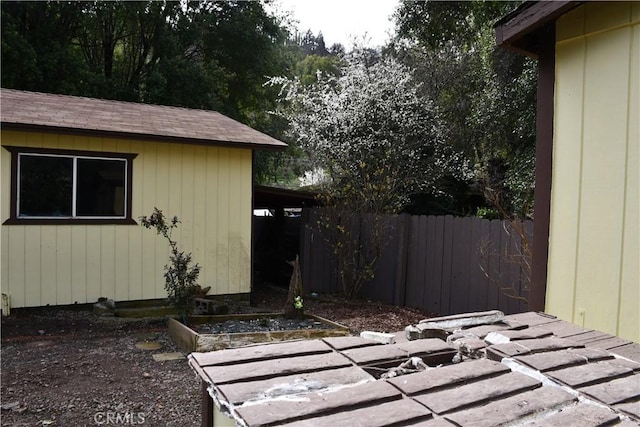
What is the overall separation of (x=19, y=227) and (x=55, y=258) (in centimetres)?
62

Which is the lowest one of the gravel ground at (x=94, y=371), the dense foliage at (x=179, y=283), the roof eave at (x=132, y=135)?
the gravel ground at (x=94, y=371)

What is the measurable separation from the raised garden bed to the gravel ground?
220mm

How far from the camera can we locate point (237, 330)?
19.9 feet

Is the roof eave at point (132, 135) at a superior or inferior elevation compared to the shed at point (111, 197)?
superior

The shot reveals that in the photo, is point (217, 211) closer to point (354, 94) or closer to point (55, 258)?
point (55, 258)

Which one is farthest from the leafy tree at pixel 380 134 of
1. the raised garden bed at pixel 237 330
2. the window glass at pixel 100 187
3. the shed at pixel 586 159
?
the shed at pixel 586 159

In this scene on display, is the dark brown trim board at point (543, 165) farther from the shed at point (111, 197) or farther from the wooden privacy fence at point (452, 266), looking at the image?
the shed at point (111, 197)

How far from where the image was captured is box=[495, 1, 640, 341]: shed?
2.59 meters

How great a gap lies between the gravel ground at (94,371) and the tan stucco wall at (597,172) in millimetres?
2911

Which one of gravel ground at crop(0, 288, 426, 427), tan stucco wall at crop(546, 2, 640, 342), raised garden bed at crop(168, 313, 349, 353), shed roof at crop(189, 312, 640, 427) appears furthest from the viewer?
raised garden bed at crop(168, 313, 349, 353)

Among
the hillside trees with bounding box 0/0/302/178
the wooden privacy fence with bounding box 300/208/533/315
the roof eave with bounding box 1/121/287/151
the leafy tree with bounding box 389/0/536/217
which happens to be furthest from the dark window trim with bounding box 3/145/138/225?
the hillside trees with bounding box 0/0/302/178

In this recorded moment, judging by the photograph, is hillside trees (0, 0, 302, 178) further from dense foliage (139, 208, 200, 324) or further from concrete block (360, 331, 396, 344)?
Result: concrete block (360, 331, 396, 344)

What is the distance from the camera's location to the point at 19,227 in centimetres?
664

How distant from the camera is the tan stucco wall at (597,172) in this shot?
2.58m
